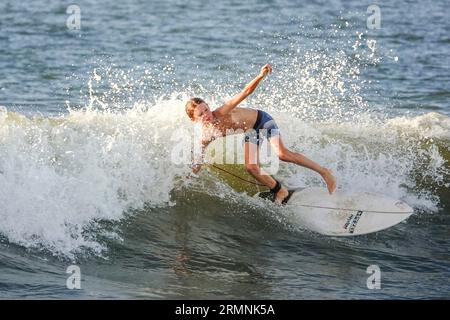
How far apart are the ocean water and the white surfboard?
4.2 inches

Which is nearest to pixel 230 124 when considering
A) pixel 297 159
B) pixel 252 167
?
pixel 252 167

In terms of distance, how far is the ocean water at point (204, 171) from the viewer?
8602mm

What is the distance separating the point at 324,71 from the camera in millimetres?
16734

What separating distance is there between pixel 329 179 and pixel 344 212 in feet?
1.48

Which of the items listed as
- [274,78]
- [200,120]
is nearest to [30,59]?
[274,78]

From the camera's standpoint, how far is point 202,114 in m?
9.34

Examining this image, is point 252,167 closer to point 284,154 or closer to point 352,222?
point 284,154

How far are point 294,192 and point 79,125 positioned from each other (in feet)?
10.7

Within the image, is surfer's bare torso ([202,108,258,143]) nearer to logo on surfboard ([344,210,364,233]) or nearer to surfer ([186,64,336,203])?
surfer ([186,64,336,203])

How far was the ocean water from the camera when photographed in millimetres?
8602

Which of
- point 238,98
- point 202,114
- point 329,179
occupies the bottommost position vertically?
point 329,179

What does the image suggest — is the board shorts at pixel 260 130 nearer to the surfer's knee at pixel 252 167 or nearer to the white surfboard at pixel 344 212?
the surfer's knee at pixel 252 167
